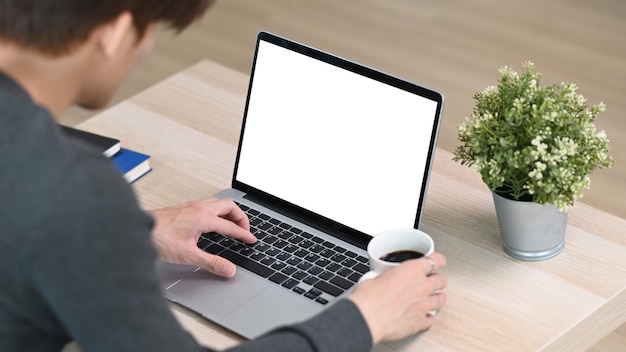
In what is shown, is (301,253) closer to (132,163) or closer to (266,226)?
(266,226)

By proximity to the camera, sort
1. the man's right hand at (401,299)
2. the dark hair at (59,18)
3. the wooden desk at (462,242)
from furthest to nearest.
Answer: the wooden desk at (462,242), the man's right hand at (401,299), the dark hair at (59,18)

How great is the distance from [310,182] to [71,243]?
2.02 ft

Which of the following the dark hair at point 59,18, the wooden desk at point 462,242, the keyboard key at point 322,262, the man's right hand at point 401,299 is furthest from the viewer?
the keyboard key at point 322,262

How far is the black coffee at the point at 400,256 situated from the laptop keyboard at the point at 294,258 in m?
0.08

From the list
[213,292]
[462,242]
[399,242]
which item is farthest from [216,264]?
[462,242]

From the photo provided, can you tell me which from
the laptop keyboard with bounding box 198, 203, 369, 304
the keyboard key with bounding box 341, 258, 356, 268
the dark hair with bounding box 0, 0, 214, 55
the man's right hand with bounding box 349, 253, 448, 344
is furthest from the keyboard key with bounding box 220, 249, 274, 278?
the dark hair with bounding box 0, 0, 214, 55

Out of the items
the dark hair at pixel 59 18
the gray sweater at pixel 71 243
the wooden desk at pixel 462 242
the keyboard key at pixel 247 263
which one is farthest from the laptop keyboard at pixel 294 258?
the dark hair at pixel 59 18

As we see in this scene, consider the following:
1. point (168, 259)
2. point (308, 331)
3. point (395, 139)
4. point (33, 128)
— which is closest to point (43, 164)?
point (33, 128)

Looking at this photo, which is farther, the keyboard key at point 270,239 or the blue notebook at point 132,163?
the blue notebook at point 132,163

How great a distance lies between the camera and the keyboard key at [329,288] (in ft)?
4.28

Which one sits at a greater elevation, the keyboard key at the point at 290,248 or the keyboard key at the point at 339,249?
the keyboard key at the point at 339,249

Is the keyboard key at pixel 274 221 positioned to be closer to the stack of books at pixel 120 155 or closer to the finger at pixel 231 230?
the finger at pixel 231 230

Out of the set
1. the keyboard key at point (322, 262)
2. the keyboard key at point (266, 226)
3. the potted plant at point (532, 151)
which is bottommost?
the keyboard key at point (266, 226)

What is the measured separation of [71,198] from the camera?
902 millimetres
